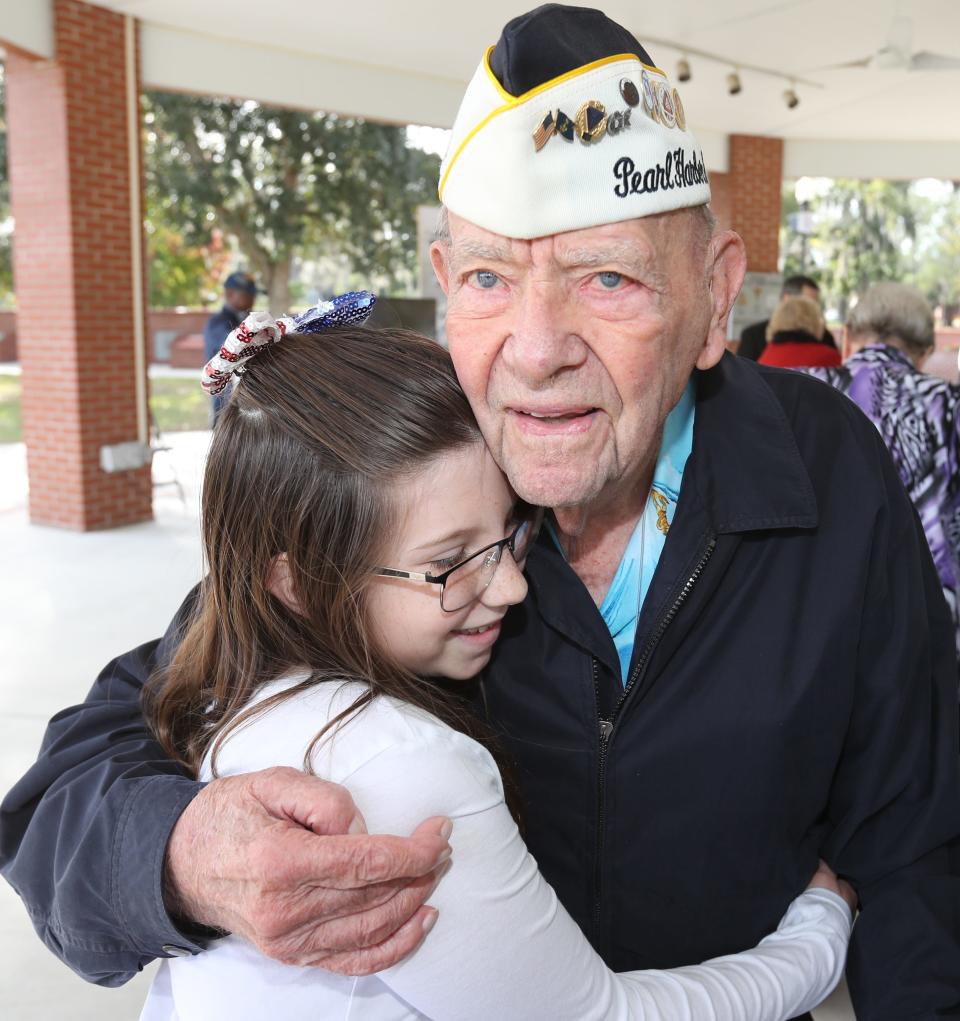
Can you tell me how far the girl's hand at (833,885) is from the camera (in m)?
1.38

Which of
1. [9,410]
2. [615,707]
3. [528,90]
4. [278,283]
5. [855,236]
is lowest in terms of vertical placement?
[9,410]

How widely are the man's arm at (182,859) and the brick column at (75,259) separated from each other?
666 centimetres

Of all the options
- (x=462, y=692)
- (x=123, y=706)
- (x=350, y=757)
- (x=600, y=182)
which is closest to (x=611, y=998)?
(x=350, y=757)

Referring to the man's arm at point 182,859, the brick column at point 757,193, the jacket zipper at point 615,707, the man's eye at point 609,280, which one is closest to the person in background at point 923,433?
the jacket zipper at point 615,707

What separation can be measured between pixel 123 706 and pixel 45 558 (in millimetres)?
6111

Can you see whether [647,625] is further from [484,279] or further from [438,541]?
[484,279]

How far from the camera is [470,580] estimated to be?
1330 millimetres

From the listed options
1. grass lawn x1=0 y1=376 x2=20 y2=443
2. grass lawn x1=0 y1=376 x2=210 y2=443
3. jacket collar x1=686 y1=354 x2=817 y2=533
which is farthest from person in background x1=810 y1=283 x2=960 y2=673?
grass lawn x1=0 y1=376 x2=20 y2=443

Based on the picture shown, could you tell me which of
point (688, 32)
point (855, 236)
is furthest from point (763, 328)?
point (855, 236)

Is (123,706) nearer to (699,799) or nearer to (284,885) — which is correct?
(284,885)

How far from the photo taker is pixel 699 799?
132cm

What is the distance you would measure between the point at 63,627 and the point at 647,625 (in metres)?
5.03

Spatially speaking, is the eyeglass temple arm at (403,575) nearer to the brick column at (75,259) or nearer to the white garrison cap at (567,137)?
the white garrison cap at (567,137)

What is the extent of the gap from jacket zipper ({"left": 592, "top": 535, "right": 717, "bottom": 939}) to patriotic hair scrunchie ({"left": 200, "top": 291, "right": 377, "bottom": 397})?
1.88 ft
